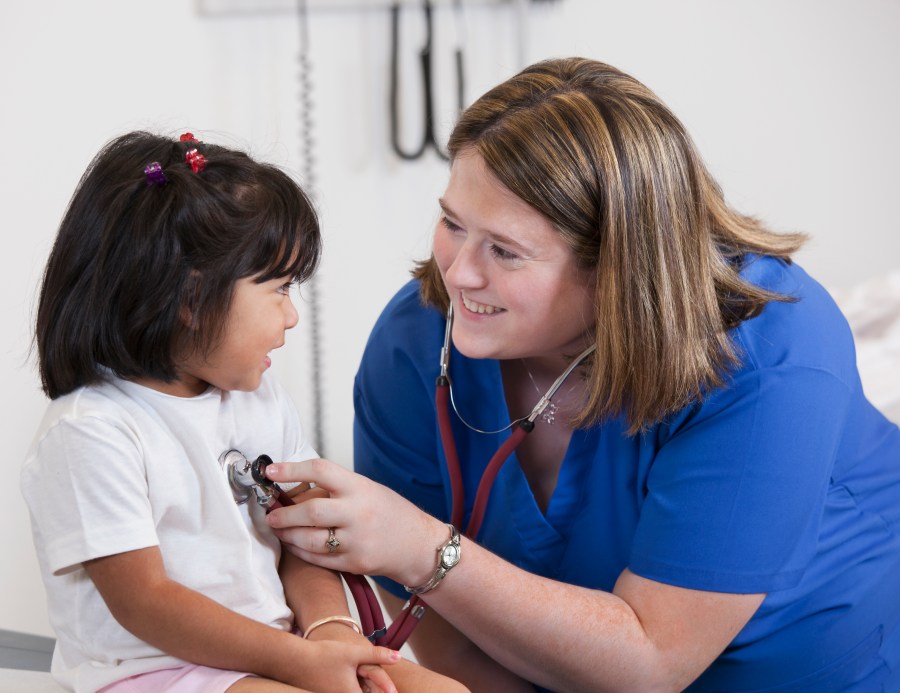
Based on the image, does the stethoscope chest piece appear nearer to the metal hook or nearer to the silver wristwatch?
the silver wristwatch

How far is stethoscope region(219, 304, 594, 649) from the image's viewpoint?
1096 mm

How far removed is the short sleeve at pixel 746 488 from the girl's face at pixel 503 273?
0.21 meters

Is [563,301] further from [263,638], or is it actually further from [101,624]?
[101,624]

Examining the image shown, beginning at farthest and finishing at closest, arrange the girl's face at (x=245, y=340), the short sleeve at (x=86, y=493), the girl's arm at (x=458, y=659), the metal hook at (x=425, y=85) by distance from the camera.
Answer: the metal hook at (x=425, y=85), the girl's arm at (x=458, y=659), the girl's face at (x=245, y=340), the short sleeve at (x=86, y=493)

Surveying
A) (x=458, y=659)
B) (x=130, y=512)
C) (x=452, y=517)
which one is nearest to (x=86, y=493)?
(x=130, y=512)

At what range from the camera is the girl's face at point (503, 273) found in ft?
3.84

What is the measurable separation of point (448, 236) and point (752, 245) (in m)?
0.41

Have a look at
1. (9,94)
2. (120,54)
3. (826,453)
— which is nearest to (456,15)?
(120,54)

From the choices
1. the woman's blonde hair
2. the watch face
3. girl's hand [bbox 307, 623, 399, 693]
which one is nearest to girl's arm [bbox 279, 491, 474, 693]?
girl's hand [bbox 307, 623, 399, 693]

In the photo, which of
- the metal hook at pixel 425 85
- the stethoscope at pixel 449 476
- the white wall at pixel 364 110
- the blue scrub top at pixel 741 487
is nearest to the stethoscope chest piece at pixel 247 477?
the stethoscope at pixel 449 476

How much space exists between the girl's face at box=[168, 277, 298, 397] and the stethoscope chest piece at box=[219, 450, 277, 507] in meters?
0.08

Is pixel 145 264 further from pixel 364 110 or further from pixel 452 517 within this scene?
pixel 364 110

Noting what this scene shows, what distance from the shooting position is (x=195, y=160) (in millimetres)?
1054

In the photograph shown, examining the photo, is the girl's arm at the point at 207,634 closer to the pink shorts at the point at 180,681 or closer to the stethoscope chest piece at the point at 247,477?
the pink shorts at the point at 180,681
